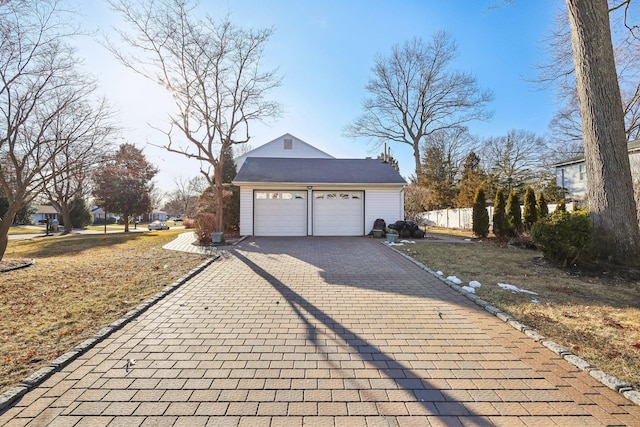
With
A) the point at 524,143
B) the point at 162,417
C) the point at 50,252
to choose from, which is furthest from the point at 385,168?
the point at 524,143

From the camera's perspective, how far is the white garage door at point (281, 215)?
13664 millimetres

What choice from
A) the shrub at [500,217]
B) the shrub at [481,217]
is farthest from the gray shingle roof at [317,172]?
the shrub at [500,217]

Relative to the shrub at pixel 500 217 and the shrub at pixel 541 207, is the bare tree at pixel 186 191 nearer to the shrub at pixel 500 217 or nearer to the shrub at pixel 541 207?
the shrub at pixel 500 217

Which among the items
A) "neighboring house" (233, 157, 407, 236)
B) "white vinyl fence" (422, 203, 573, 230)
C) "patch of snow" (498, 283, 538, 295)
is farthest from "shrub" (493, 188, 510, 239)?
"patch of snow" (498, 283, 538, 295)

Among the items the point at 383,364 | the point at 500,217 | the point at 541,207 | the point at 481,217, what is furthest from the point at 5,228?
the point at 541,207

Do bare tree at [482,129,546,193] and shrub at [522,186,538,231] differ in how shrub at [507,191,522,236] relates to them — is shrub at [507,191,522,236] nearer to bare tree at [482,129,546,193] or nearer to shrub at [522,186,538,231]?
shrub at [522,186,538,231]

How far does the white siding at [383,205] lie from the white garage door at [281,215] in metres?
3.03

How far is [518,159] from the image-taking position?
26.6m

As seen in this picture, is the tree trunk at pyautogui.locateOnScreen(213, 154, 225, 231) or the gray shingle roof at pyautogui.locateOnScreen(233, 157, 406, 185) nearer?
the tree trunk at pyautogui.locateOnScreen(213, 154, 225, 231)

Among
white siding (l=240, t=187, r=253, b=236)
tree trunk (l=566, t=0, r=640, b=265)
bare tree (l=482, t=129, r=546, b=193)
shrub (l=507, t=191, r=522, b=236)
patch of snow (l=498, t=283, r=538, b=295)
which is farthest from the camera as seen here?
bare tree (l=482, t=129, r=546, b=193)

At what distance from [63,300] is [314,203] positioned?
1006cm

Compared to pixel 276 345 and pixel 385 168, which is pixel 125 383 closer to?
pixel 276 345

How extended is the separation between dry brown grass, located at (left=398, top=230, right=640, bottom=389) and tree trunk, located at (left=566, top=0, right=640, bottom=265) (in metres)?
0.77

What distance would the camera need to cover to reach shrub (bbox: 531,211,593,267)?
21.9ft
